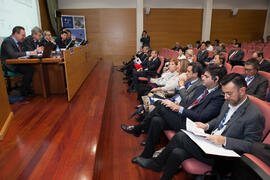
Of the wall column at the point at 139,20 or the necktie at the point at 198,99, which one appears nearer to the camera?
the necktie at the point at 198,99

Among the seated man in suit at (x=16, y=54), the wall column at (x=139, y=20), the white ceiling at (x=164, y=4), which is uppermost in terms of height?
the white ceiling at (x=164, y=4)

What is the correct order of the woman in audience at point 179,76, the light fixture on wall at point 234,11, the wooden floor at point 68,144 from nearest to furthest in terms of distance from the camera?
the wooden floor at point 68,144 → the woman in audience at point 179,76 → the light fixture on wall at point 234,11

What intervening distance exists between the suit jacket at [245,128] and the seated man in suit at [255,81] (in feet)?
4.05

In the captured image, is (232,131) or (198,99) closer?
(232,131)

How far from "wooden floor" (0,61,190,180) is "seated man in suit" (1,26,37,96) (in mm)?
363

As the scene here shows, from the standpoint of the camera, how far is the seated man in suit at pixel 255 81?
239 centimetres

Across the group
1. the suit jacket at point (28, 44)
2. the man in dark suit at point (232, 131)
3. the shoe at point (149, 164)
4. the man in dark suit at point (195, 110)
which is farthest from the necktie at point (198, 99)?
the suit jacket at point (28, 44)

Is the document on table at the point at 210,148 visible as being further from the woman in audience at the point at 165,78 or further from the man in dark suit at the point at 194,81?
the woman in audience at the point at 165,78

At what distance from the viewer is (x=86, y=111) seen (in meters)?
2.56

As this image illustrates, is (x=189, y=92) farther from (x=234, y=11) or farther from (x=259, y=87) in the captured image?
(x=234, y=11)

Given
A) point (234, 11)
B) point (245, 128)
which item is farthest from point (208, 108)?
point (234, 11)

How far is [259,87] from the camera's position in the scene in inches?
94.9

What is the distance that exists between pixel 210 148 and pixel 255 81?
168cm

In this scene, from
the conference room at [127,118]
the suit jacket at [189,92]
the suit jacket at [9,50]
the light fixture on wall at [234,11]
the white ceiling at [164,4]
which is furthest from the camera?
the light fixture on wall at [234,11]
